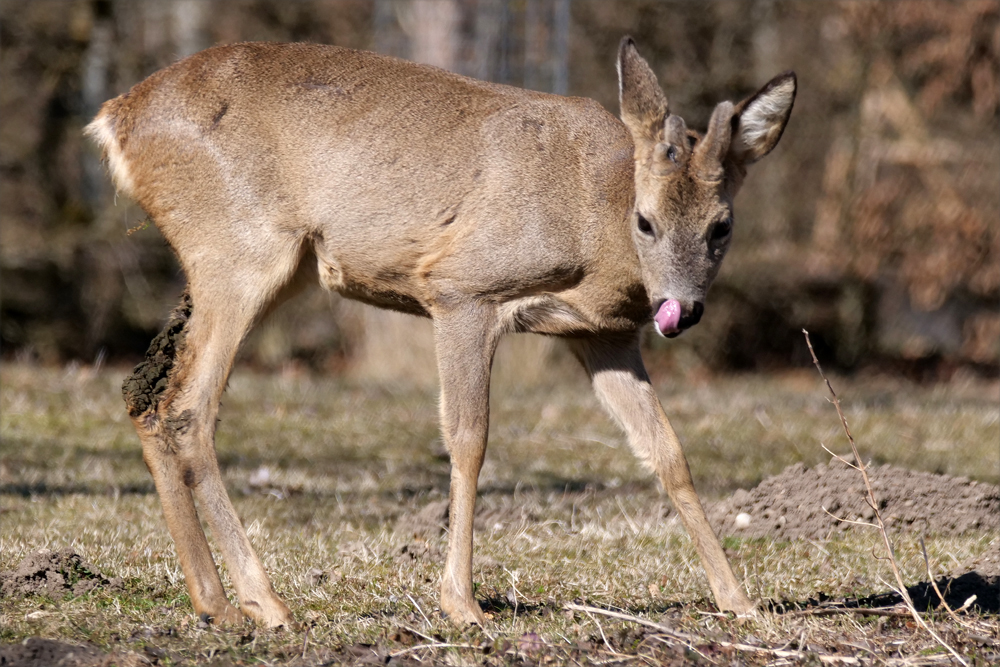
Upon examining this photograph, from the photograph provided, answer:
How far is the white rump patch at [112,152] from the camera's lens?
16.5 ft

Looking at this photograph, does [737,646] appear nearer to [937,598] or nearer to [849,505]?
[937,598]

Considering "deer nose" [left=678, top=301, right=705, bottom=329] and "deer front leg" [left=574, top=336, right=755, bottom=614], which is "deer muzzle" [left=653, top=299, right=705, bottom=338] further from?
"deer front leg" [left=574, top=336, right=755, bottom=614]

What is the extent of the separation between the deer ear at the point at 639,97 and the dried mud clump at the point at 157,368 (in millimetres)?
1856

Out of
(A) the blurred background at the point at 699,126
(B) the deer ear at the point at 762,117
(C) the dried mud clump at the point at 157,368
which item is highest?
(B) the deer ear at the point at 762,117

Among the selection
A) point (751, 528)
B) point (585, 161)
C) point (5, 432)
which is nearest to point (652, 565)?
point (751, 528)

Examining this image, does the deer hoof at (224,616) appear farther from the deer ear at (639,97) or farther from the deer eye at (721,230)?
the deer ear at (639,97)

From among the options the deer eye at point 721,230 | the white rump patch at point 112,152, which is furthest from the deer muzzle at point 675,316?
the white rump patch at point 112,152

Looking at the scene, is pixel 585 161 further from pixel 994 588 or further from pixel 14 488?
pixel 14 488

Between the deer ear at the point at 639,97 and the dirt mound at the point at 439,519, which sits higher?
the deer ear at the point at 639,97

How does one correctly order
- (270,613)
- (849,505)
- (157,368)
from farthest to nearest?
(849,505)
(157,368)
(270,613)

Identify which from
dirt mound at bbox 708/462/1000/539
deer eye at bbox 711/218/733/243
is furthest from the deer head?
dirt mound at bbox 708/462/1000/539

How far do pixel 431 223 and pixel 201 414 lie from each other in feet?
3.72

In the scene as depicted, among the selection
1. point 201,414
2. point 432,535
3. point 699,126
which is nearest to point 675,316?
point 201,414

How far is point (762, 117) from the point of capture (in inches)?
193
